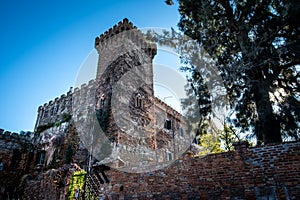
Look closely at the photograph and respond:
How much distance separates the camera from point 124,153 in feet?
38.2

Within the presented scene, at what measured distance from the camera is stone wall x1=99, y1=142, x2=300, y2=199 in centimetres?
498

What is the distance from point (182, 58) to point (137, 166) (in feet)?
15.4

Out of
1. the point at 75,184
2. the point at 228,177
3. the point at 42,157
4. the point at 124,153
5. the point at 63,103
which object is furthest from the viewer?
the point at 63,103

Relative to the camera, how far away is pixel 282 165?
16.6ft

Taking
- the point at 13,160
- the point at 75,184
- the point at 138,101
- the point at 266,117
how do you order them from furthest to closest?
the point at 13,160, the point at 138,101, the point at 75,184, the point at 266,117

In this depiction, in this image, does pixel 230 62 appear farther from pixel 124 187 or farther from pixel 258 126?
pixel 124 187

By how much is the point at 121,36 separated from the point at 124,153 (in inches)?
356

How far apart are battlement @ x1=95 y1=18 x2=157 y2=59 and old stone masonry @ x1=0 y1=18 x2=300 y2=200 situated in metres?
0.08

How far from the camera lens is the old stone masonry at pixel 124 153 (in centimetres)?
527

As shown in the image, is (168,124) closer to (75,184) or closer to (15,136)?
(75,184)

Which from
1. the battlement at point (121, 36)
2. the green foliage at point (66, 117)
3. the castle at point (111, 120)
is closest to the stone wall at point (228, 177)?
the castle at point (111, 120)

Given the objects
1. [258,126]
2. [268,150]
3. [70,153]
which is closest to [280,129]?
[258,126]

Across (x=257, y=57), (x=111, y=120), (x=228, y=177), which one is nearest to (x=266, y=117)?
(x=257, y=57)

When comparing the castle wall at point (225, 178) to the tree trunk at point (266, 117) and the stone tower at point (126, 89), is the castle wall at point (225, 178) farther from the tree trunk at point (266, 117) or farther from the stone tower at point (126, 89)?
the stone tower at point (126, 89)
